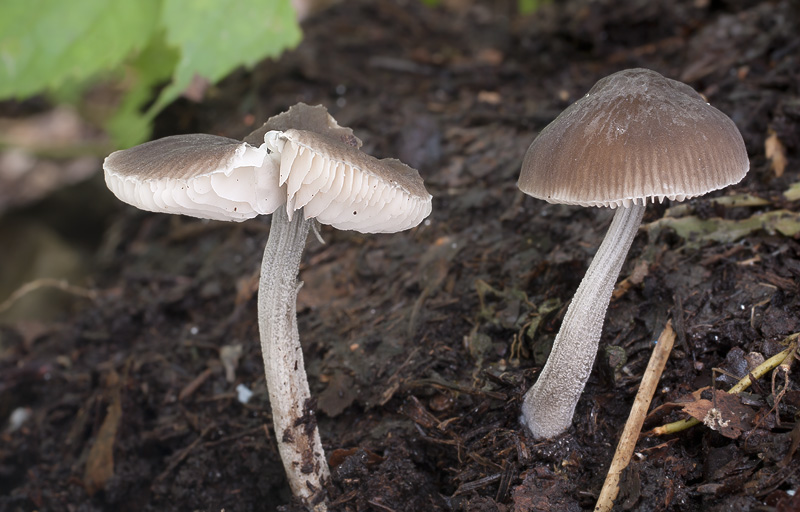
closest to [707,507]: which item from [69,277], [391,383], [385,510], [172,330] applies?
[385,510]

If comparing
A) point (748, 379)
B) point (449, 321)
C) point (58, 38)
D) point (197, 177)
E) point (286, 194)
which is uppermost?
point (197, 177)

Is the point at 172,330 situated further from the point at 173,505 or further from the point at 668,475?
the point at 668,475

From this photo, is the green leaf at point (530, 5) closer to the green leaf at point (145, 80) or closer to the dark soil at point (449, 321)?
the dark soil at point (449, 321)

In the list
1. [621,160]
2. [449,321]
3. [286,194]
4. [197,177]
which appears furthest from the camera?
[449,321]

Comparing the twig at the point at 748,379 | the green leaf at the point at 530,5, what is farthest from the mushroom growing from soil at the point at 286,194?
the green leaf at the point at 530,5

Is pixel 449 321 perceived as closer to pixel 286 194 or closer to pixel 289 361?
pixel 289 361

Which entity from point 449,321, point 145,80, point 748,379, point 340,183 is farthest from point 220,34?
point 748,379

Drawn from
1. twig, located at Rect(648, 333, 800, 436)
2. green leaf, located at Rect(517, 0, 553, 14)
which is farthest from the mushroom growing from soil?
green leaf, located at Rect(517, 0, 553, 14)
